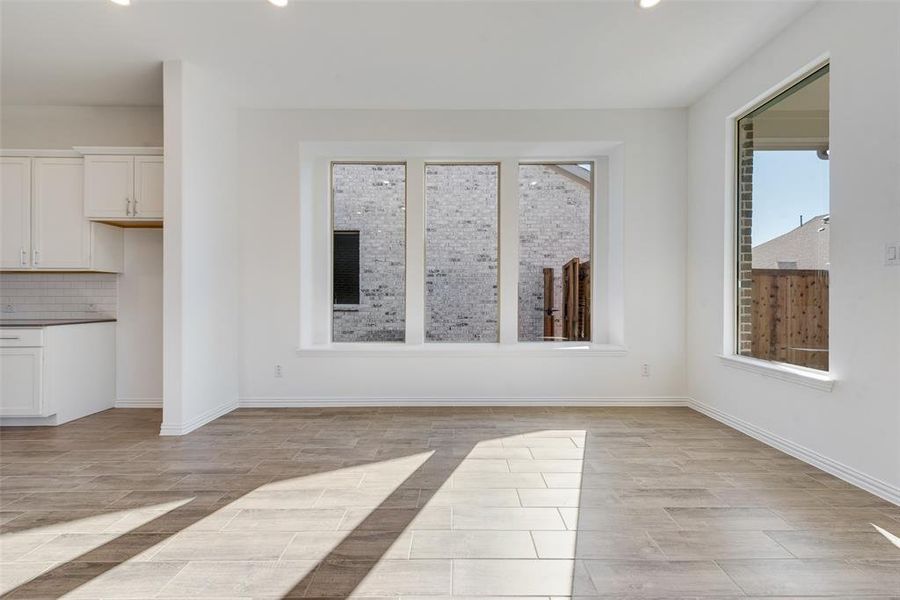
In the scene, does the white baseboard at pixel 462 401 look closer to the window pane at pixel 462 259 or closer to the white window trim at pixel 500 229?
the white window trim at pixel 500 229

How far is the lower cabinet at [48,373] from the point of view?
148 inches

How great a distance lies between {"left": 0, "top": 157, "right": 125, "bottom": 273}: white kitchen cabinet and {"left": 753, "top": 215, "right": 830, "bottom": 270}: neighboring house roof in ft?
17.7

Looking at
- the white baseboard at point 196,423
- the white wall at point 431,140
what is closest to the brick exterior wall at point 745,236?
the white wall at point 431,140

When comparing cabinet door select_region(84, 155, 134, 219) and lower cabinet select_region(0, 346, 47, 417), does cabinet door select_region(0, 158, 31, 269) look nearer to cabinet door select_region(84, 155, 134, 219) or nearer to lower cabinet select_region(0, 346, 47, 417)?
cabinet door select_region(84, 155, 134, 219)

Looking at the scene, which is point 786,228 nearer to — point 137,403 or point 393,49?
point 393,49

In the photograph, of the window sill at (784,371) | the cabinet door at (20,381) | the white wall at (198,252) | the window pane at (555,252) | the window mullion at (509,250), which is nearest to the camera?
the window sill at (784,371)

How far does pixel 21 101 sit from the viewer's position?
174 inches

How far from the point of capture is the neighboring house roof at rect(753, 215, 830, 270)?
3.01 m

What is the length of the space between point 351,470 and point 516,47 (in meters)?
3.02

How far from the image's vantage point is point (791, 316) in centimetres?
330

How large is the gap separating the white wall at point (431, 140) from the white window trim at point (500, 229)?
0.14 m

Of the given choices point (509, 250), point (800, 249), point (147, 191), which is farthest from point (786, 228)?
point (147, 191)

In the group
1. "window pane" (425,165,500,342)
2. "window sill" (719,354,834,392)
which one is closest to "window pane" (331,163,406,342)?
"window pane" (425,165,500,342)

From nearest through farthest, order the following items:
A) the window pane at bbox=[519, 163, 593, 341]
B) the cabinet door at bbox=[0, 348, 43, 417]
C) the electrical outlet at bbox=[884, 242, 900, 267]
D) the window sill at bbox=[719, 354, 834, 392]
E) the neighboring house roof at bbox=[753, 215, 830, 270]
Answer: the electrical outlet at bbox=[884, 242, 900, 267], the window sill at bbox=[719, 354, 834, 392], the neighboring house roof at bbox=[753, 215, 830, 270], the cabinet door at bbox=[0, 348, 43, 417], the window pane at bbox=[519, 163, 593, 341]
